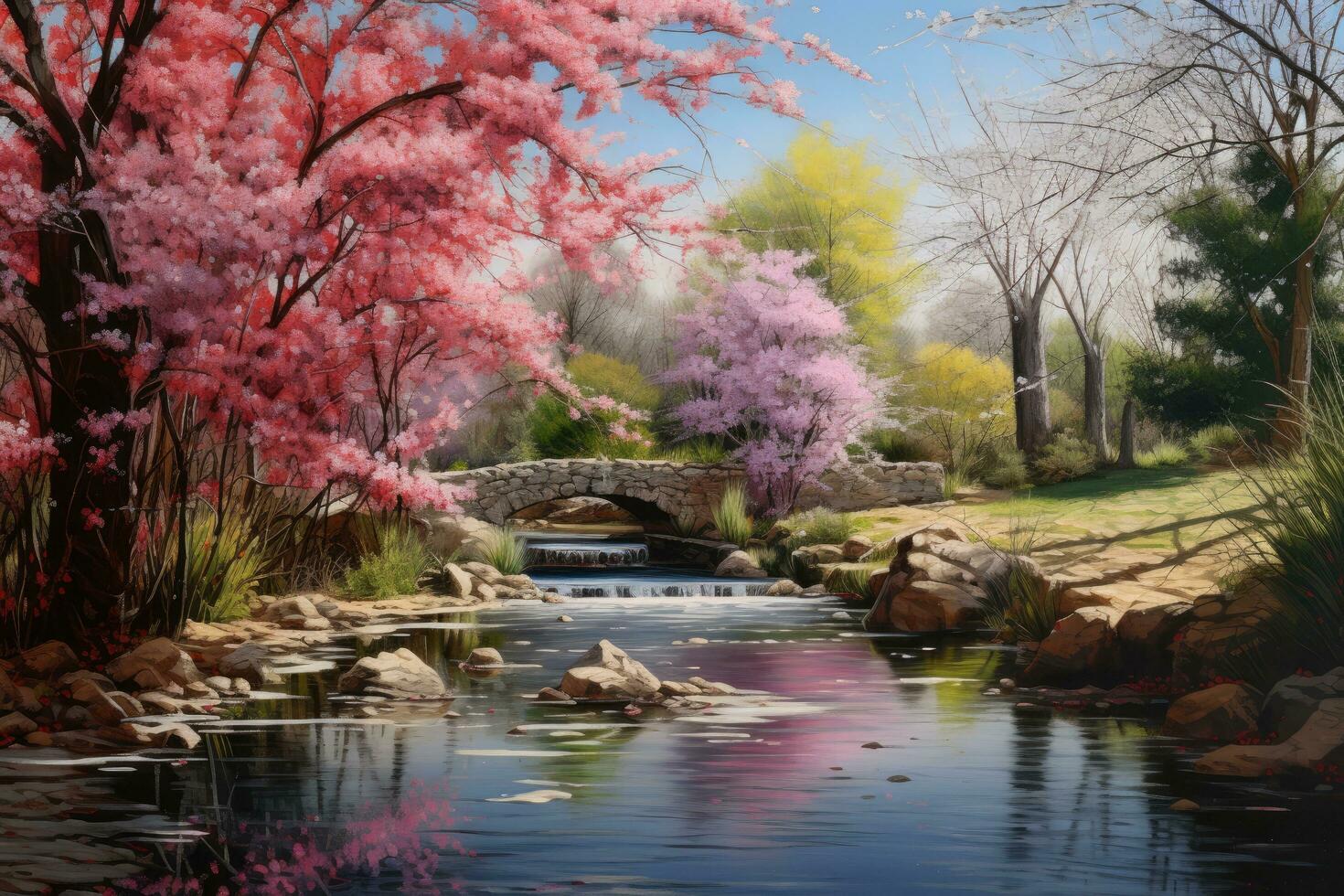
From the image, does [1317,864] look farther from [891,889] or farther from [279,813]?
[279,813]

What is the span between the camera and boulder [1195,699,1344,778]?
23.1 feet

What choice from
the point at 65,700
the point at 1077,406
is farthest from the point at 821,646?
the point at 1077,406

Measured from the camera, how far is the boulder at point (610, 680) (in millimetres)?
9844

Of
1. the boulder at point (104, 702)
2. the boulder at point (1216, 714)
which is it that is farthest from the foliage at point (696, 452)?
the boulder at point (1216, 714)

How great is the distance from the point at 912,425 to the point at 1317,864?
27.6 meters

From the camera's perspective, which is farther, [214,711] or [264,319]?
[264,319]

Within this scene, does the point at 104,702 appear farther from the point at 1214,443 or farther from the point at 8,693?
the point at 1214,443

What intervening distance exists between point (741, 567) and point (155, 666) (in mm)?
15114

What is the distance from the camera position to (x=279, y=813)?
6129mm

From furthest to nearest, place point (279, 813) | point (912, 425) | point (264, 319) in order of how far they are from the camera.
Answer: point (912, 425)
point (264, 319)
point (279, 813)

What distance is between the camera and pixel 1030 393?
1175 inches

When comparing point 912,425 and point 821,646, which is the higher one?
point 912,425

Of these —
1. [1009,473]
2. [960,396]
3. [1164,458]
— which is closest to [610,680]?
[1009,473]

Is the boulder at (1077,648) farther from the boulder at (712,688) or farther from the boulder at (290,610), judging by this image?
the boulder at (290,610)
